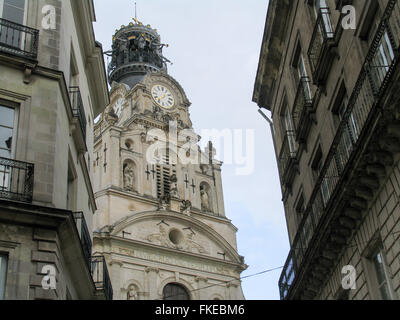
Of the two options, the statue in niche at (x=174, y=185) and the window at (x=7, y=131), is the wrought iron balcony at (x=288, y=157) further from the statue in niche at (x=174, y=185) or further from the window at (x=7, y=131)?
the statue in niche at (x=174, y=185)

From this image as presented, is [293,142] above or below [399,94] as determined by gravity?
above

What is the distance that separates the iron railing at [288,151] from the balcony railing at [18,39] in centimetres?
837

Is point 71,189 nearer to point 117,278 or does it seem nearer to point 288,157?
point 288,157

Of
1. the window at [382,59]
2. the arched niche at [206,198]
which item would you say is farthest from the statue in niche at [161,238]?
the window at [382,59]

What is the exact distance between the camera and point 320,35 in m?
16.0

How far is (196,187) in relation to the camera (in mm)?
43781

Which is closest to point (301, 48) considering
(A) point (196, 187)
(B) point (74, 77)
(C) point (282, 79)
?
(C) point (282, 79)

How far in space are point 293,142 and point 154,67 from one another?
35.2 metres

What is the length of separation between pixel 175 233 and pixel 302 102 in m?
23.2

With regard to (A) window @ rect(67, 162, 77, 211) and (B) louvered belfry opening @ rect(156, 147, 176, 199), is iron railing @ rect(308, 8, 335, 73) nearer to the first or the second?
(A) window @ rect(67, 162, 77, 211)

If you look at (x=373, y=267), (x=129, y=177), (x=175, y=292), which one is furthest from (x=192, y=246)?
(x=373, y=267)

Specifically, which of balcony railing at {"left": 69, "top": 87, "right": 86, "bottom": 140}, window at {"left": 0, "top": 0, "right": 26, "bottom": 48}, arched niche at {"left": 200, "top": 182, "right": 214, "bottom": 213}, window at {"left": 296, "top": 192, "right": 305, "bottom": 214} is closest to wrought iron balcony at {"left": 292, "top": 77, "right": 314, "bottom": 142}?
window at {"left": 296, "top": 192, "right": 305, "bottom": 214}

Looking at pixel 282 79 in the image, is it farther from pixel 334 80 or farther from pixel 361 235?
pixel 361 235

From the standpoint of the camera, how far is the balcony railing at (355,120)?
441 inches
